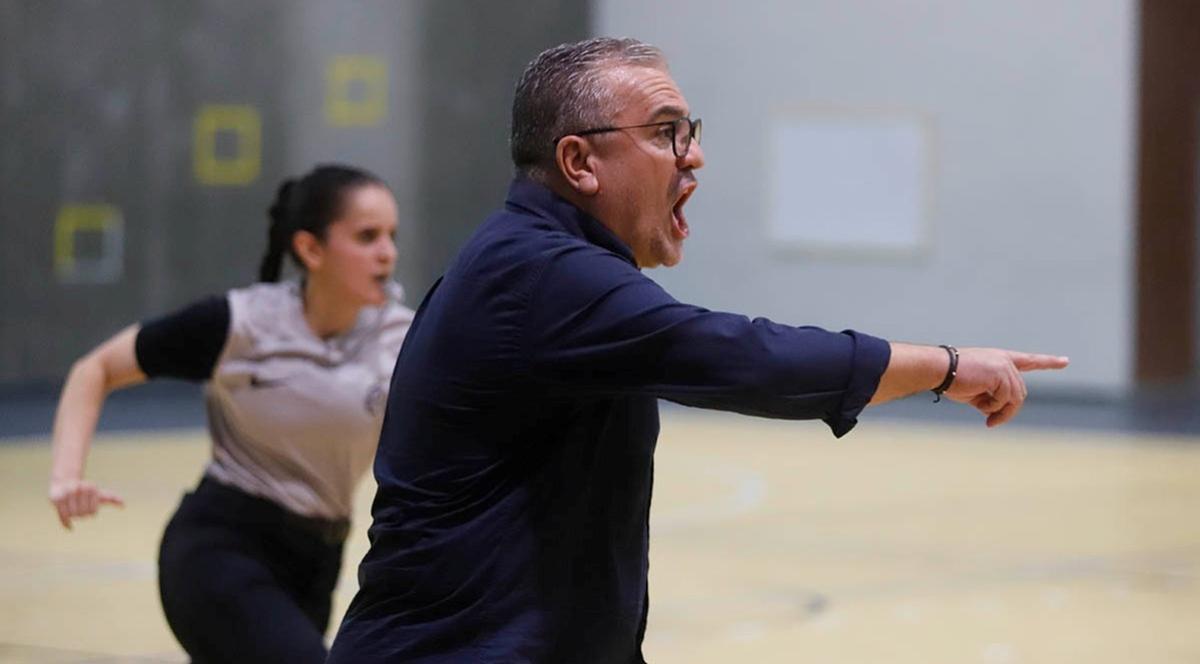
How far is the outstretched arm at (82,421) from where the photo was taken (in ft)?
14.1

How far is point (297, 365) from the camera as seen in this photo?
492 cm

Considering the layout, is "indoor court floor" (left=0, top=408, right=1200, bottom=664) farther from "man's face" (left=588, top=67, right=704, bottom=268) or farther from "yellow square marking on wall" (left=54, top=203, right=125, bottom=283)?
"man's face" (left=588, top=67, right=704, bottom=268)

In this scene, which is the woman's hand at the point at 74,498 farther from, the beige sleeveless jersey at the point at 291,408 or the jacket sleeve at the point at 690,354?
the jacket sleeve at the point at 690,354

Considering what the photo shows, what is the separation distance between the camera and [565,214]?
2.79 metres

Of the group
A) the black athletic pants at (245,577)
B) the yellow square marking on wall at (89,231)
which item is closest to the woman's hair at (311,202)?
the black athletic pants at (245,577)

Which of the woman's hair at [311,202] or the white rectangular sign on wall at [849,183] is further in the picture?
the white rectangular sign on wall at [849,183]

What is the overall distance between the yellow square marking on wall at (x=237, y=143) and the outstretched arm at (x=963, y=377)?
1393 cm

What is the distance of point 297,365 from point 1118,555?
4.66 m

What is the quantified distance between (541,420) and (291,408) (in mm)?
2251

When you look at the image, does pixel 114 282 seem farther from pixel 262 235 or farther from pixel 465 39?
pixel 465 39

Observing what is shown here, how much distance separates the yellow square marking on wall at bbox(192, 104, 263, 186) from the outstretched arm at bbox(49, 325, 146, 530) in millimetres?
11607

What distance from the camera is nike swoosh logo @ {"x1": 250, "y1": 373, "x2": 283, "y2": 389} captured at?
4852 mm

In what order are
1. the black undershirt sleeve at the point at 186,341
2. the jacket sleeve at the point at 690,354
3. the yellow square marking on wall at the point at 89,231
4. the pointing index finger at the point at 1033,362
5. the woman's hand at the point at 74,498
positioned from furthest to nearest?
the yellow square marking on wall at the point at 89,231
the black undershirt sleeve at the point at 186,341
the woman's hand at the point at 74,498
the pointing index finger at the point at 1033,362
the jacket sleeve at the point at 690,354

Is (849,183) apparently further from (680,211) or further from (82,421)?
(680,211)
